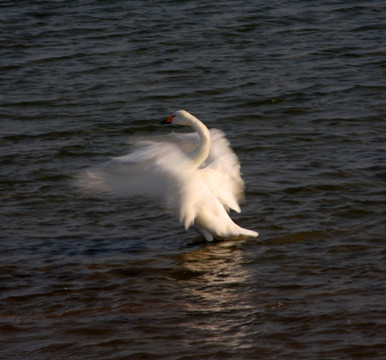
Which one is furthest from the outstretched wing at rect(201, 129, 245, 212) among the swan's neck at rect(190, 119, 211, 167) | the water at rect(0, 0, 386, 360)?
the water at rect(0, 0, 386, 360)

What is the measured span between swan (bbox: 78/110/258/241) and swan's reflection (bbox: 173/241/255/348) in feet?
0.80

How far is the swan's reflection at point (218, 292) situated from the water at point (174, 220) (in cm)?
2

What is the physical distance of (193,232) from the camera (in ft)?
27.5

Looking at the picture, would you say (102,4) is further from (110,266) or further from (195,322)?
(195,322)

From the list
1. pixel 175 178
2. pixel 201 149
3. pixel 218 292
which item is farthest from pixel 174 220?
pixel 218 292

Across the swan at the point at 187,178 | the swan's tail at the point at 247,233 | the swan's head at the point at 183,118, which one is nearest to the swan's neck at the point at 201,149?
the swan at the point at 187,178

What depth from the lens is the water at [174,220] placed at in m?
6.20

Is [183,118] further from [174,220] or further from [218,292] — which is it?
[218,292]

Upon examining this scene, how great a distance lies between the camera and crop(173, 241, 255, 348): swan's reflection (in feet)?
20.0

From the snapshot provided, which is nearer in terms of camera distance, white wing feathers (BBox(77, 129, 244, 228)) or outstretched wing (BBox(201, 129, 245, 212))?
white wing feathers (BBox(77, 129, 244, 228))

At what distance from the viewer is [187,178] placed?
754 cm

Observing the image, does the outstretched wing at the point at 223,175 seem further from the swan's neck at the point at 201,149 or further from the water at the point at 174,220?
the water at the point at 174,220

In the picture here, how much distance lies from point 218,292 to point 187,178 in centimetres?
116

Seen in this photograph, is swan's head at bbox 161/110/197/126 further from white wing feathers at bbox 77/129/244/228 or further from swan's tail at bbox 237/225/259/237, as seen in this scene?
swan's tail at bbox 237/225/259/237
